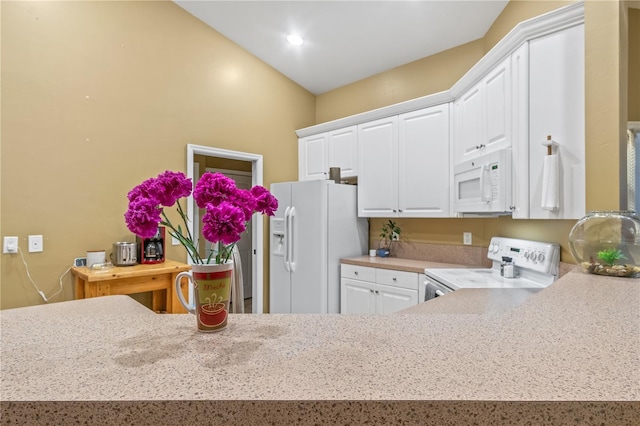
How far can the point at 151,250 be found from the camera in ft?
9.25

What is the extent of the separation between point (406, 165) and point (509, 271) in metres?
1.34

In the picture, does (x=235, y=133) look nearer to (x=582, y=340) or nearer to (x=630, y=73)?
(x=630, y=73)

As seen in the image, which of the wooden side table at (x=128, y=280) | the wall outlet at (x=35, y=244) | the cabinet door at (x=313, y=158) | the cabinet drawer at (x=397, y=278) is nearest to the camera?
the wooden side table at (x=128, y=280)

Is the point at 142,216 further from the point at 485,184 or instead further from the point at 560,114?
the point at 485,184

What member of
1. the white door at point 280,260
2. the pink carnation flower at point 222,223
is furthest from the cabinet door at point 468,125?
the pink carnation flower at point 222,223

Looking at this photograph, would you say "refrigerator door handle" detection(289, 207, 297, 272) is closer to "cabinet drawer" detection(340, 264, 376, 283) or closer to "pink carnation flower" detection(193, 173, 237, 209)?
"cabinet drawer" detection(340, 264, 376, 283)

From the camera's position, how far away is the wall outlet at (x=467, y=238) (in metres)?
3.12

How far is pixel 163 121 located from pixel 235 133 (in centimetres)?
76

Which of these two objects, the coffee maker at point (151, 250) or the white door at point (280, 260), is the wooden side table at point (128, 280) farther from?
the white door at point (280, 260)

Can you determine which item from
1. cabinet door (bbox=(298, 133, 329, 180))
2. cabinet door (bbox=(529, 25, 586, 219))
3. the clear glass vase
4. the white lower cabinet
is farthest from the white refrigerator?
the clear glass vase

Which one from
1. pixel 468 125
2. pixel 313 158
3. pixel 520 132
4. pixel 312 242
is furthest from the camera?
pixel 313 158

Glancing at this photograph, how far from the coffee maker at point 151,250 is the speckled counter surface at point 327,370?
2.09 meters

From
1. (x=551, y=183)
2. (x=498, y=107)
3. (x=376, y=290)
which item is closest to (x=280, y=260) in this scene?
(x=376, y=290)

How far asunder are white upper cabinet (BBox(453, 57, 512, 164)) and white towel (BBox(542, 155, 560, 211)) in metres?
0.36
